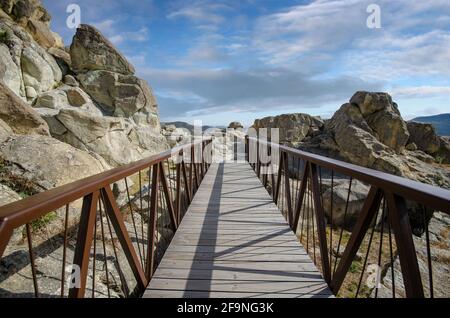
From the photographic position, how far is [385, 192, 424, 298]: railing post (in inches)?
64.6

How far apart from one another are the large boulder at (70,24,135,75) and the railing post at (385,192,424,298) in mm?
21268

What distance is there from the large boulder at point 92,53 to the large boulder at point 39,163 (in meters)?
15.9

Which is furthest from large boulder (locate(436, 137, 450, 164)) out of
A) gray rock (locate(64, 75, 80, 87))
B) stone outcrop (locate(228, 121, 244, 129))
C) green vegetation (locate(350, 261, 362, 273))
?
gray rock (locate(64, 75, 80, 87))

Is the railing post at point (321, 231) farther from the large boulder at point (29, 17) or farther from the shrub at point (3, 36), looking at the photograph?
the large boulder at point (29, 17)

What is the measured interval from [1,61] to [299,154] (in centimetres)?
1641

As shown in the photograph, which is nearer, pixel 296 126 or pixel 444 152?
pixel 296 126

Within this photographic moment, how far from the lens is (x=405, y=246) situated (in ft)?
5.56

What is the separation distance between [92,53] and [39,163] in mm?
17369

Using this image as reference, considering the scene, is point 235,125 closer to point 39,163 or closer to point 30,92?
point 30,92

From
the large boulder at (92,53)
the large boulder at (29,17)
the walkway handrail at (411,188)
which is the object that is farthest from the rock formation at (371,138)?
the large boulder at (29,17)

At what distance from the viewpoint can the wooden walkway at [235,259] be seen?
2.91m

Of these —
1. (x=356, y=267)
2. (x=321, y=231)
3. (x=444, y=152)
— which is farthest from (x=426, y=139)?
(x=321, y=231)

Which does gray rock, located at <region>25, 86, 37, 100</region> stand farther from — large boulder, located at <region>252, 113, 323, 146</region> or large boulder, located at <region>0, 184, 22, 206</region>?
large boulder, located at <region>252, 113, 323, 146</region>
